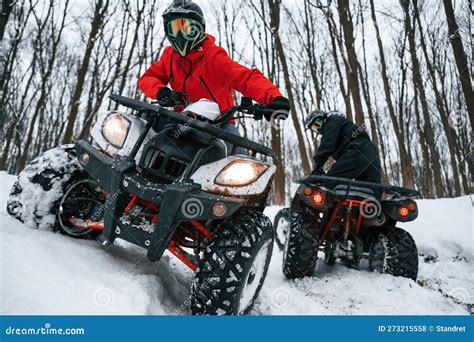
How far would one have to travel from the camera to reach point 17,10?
12445mm

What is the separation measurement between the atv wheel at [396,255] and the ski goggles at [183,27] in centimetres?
262

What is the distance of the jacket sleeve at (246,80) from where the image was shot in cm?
270

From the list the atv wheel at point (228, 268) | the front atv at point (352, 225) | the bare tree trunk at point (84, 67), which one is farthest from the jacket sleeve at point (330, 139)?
the bare tree trunk at point (84, 67)

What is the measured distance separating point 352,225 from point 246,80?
1.92 meters

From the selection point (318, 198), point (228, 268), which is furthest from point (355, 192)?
point (228, 268)

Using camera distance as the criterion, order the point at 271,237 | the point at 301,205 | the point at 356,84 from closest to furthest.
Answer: the point at 271,237 < the point at 301,205 < the point at 356,84

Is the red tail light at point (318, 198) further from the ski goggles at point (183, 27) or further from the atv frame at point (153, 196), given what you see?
the ski goggles at point (183, 27)

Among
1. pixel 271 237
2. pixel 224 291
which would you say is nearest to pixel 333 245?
pixel 271 237

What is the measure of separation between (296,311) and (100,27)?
511 inches

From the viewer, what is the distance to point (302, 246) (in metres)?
3.38
